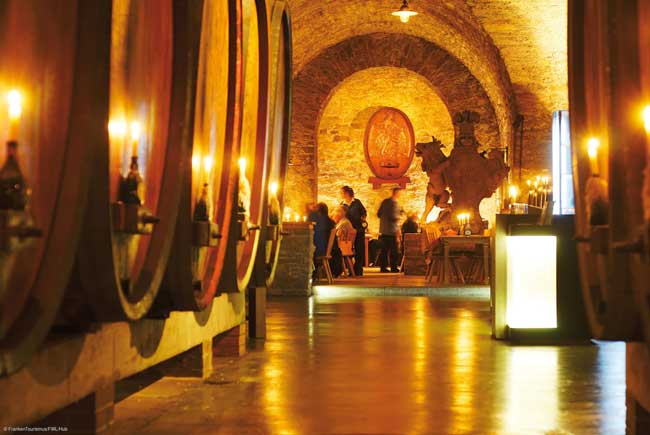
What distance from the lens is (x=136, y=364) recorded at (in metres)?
3.83

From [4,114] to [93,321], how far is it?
86 cm

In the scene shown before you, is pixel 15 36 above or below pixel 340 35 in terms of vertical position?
below

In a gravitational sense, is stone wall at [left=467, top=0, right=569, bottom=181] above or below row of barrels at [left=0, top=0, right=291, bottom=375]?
above

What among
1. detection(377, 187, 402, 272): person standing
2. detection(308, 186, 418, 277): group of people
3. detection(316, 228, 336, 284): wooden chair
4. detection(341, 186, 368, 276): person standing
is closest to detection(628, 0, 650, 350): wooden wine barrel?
detection(316, 228, 336, 284): wooden chair

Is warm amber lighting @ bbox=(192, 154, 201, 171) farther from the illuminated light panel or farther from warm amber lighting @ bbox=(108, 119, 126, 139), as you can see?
the illuminated light panel

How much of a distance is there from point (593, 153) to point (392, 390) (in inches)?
86.4

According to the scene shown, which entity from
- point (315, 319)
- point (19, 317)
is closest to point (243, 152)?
point (19, 317)

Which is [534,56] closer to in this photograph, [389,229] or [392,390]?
[389,229]

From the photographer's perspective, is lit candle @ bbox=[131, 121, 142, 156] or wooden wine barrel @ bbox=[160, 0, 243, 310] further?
wooden wine barrel @ bbox=[160, 0, 243, 310]

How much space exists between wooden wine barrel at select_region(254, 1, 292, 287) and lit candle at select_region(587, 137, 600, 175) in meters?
2.92

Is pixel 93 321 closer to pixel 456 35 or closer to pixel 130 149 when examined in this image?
pixel 130 149

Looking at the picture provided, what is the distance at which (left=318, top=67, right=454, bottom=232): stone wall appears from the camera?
22.4 meters

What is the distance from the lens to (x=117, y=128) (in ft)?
10.2

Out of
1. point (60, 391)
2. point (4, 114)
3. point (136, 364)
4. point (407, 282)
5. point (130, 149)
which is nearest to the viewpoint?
point (4, 114)
